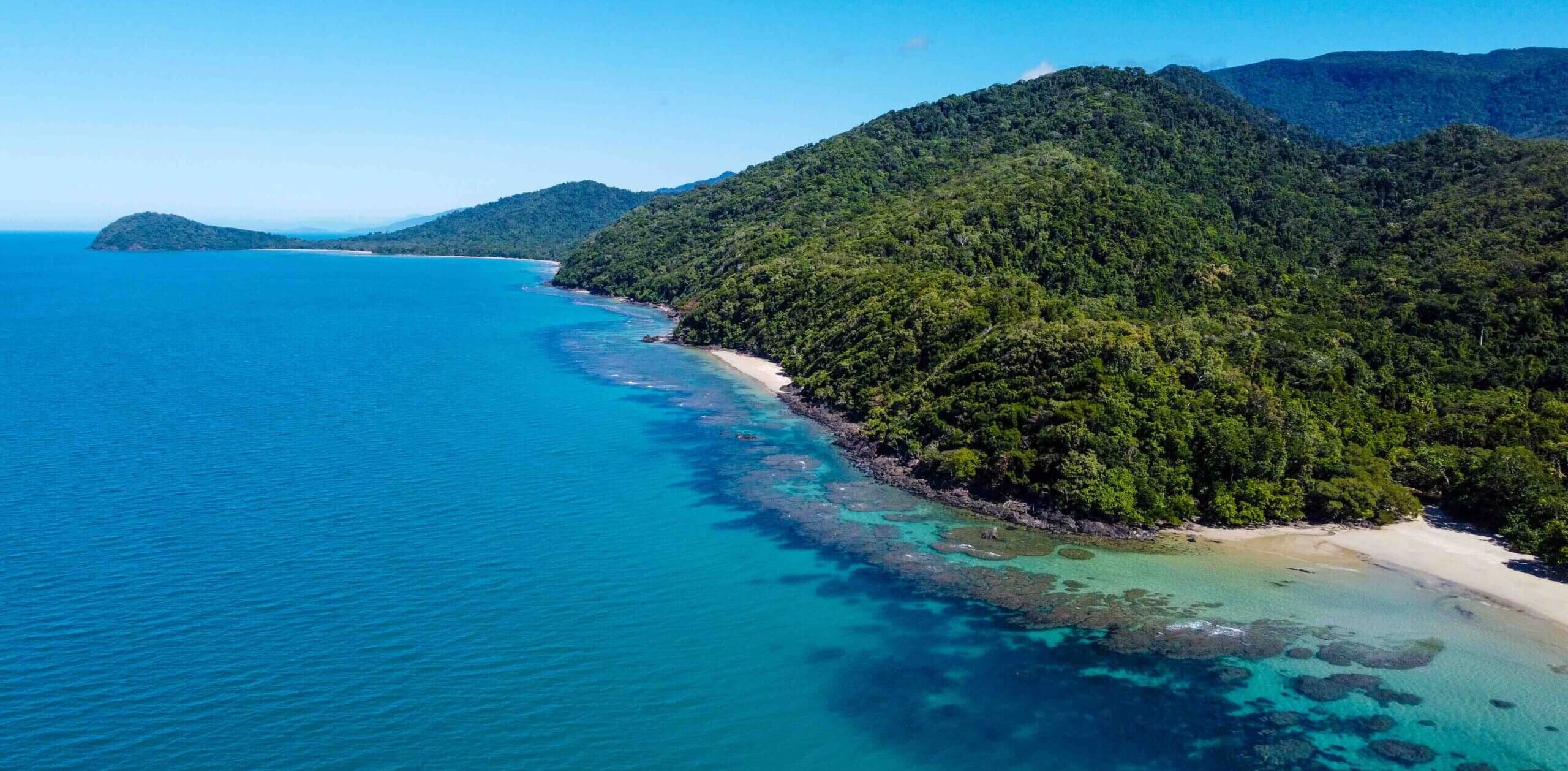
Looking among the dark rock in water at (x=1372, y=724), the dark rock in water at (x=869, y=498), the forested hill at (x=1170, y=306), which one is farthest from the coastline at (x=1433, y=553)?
the dark rock in water at (x=869, y=498)

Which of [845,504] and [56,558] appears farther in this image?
[845,504]

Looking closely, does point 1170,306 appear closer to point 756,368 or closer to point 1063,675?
point 756,368

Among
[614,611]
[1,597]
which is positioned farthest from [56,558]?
[614,611]

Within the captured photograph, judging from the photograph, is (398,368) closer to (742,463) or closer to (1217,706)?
(742,463)

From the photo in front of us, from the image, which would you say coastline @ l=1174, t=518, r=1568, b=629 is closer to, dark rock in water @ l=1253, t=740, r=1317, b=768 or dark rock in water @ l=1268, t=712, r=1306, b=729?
dark rock in water @ l=1268, t=712, r=1306, b=729

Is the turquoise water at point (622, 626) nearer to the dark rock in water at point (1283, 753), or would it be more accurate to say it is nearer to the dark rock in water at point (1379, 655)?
the dark rock in water at point (1283, 753)
